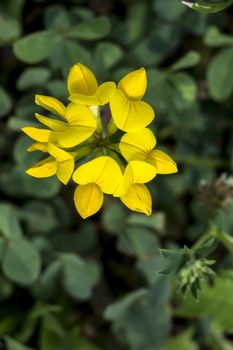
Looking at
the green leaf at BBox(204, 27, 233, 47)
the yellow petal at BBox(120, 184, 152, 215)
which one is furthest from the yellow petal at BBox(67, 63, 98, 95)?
the green leaf at BBox(204, 27, 233, 47)

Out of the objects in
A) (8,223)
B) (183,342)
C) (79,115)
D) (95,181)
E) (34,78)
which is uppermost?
(79,115)

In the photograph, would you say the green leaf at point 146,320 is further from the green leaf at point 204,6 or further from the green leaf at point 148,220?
the green leaf at point 204,6

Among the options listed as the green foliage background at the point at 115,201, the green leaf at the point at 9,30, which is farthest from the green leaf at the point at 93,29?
the green leaf at the point at 9,30

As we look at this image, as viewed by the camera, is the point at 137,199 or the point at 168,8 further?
the point at 168,8

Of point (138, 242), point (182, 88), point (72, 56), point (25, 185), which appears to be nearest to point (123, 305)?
point (138, 242)

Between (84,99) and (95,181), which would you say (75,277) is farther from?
(84,99)

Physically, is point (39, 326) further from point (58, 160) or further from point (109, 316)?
point (58, 160)
